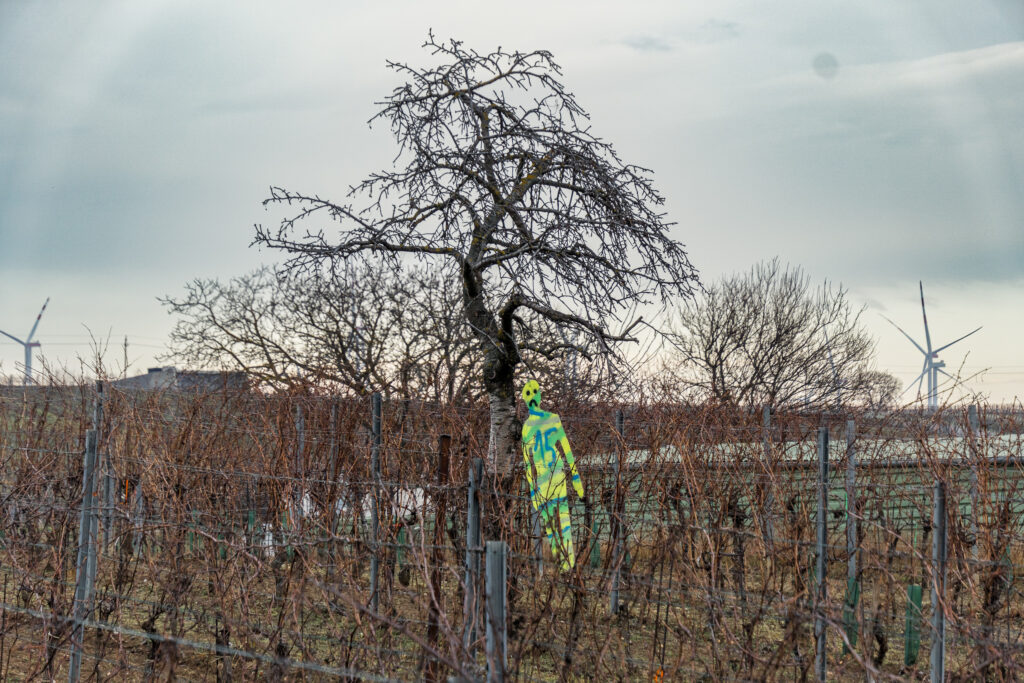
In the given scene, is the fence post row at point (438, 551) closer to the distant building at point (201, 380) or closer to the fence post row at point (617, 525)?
the fence post row at point (617, 525)

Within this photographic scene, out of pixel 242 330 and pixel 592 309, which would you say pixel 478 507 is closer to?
pixel 592 309

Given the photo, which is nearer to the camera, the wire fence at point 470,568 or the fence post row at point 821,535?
the wire fence at point 470,568

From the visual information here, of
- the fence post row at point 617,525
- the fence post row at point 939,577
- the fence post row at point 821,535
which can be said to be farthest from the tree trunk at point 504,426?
the fence post row at point 939,577

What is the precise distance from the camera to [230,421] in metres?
11.7

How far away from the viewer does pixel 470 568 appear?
411 centimetres

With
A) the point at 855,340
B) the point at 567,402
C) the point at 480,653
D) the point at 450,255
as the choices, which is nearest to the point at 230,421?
the point at 567,402

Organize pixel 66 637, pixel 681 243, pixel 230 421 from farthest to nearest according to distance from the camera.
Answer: pixel 230 421, pixel 681 243, pixel 66 637

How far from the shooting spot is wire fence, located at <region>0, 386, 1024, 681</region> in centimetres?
447

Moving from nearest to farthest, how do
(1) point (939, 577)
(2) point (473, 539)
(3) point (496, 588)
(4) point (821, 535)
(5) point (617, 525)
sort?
(3) point (496, 588), (2) point (473, 539), (1) point (939, 577), (5) point (617, 525), (4) point (821, 535)

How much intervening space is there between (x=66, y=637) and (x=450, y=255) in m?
3.72

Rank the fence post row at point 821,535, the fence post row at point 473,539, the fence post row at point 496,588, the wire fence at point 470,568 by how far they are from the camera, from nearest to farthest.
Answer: the fence post row at point 496,588, the fence post row at point 473,539, the wire fence at point 470,568, the fence post row at point 821,535

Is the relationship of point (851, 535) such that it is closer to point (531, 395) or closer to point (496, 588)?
point (531, 395)

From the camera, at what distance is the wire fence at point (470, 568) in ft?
14.7

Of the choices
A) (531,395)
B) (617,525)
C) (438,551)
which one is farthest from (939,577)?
(531,395)
